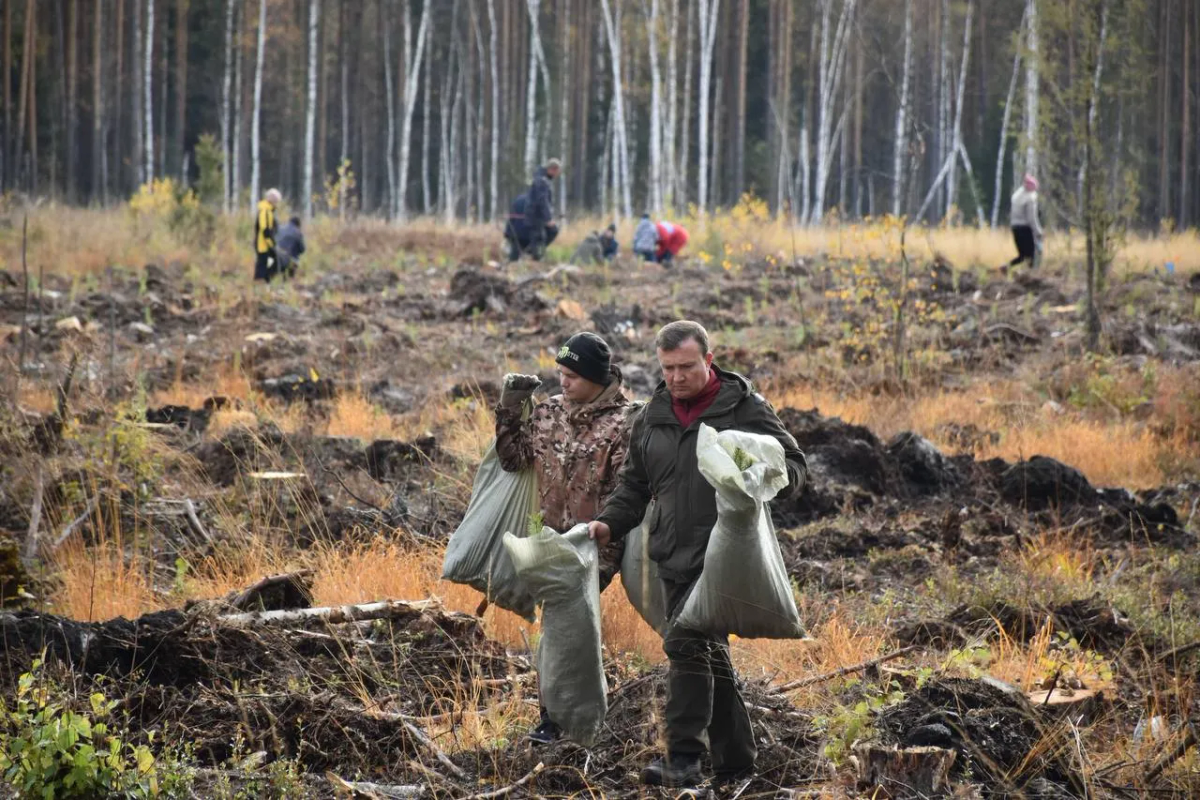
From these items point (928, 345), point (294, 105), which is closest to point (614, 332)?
point (928, 345)

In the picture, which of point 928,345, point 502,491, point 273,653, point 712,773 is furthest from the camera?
point 928,345

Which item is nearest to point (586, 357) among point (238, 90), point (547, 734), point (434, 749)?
point (547, 734)

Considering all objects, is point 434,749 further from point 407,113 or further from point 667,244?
point 407,113

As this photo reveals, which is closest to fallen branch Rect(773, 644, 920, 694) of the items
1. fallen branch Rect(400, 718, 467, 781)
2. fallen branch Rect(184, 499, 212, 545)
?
fallen branch Rect(400, 718, 467, 781)

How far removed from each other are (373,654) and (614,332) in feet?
30.6

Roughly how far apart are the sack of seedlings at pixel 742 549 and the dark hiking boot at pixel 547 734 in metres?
0.85

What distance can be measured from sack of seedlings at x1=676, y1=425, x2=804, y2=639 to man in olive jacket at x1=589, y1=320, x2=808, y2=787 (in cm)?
21

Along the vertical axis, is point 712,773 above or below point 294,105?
below

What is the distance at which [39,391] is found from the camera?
400 inches

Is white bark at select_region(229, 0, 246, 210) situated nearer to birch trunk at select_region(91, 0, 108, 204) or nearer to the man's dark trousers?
birch trunk at select_region(91, 0, 108, 204)

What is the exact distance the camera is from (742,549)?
3.60 meters

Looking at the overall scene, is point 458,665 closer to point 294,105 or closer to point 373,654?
point 373,654

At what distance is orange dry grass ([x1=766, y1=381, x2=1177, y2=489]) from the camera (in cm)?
972

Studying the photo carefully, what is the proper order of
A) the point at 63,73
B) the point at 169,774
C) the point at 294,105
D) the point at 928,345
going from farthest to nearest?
1. the point at 294,105
2. the point at 63,73
3. the point at 928,345
4. the point at 169,774
